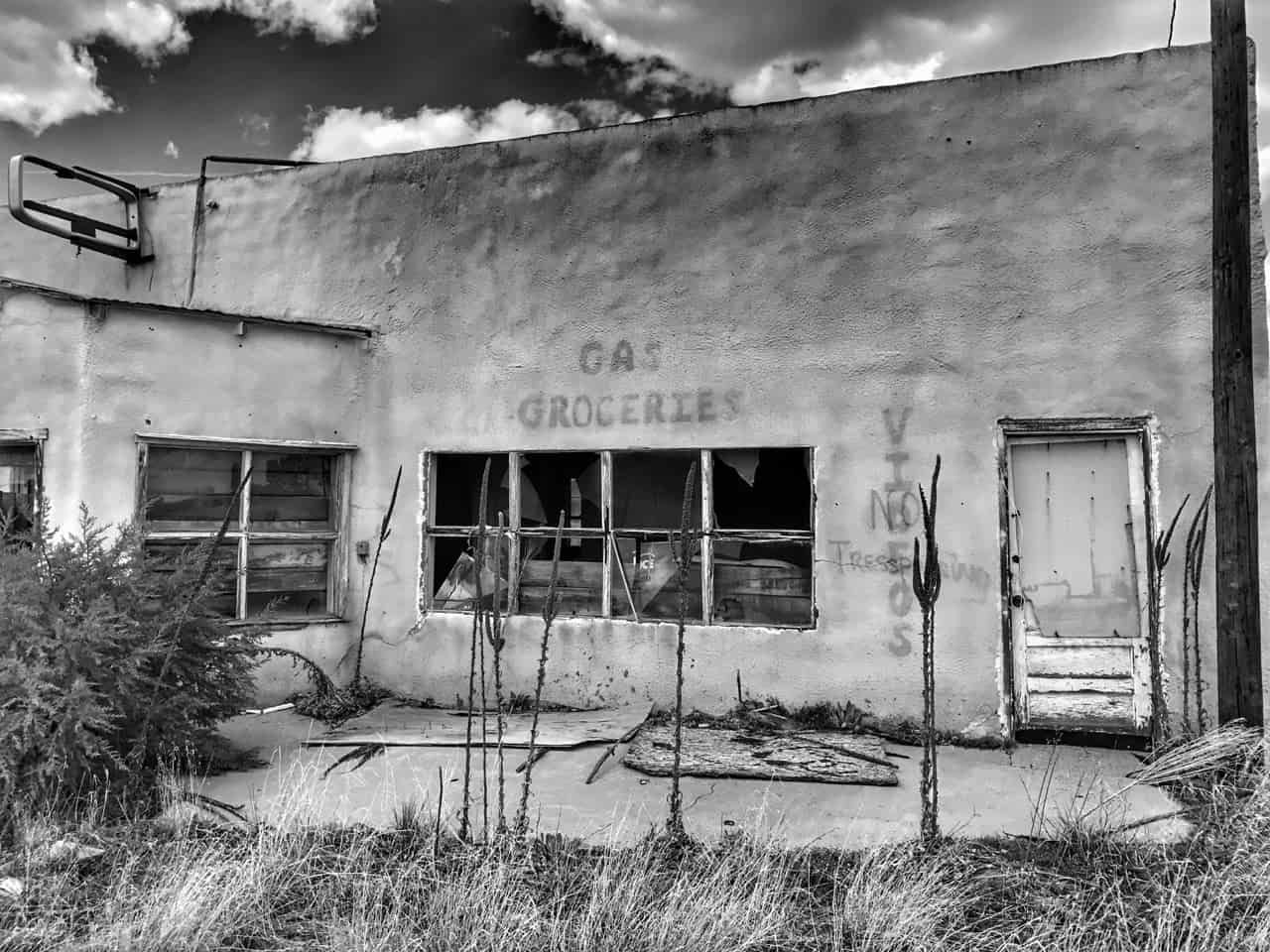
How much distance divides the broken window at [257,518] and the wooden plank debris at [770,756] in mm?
3089

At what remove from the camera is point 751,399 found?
624 cm

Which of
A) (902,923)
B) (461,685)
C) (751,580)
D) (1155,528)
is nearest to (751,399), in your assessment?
(751,580)

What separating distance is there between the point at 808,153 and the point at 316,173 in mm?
4536

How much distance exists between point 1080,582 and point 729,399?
2694mm

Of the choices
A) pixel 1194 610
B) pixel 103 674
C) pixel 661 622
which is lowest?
pixel 103 674

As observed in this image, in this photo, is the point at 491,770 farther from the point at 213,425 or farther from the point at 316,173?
the point at 316,173

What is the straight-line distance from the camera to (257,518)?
6.73 metres

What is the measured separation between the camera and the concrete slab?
410cm

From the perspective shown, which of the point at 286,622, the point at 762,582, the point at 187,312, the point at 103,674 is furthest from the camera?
the point at 286,622

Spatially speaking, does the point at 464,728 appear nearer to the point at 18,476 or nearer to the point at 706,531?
the point at 706,531

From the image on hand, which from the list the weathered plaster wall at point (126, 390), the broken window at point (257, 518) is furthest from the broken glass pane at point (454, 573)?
the weathered plaster wall at point (126, 390)

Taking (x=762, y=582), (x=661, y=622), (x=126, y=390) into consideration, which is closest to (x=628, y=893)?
(x=661, y=622)

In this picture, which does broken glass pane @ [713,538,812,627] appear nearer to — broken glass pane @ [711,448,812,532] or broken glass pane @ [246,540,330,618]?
broken glass pane @ [711,448,812,532]

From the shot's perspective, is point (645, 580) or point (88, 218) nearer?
point (645, 580)
